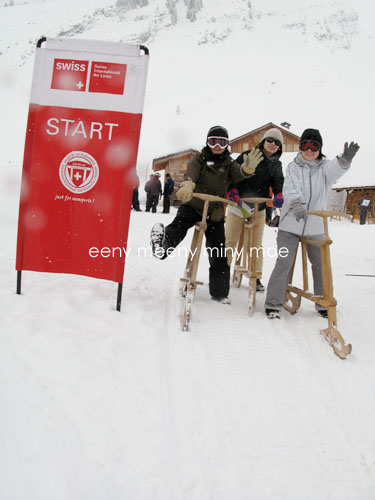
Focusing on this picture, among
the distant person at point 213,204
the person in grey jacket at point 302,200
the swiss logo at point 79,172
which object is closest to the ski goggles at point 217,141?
the distant person at point 213,204

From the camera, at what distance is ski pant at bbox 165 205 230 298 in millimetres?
3838

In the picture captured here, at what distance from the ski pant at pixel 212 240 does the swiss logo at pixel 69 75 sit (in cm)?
157

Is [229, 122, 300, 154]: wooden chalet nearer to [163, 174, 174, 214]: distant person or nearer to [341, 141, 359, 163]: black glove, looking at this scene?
[163, 174, 174, 214]: distant person

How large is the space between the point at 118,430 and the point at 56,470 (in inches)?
14.6

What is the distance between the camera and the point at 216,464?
1691mm

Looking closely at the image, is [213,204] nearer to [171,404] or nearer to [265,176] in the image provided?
[265,176]

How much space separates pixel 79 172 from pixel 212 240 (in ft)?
5.29

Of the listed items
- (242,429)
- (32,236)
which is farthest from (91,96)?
(242,429)

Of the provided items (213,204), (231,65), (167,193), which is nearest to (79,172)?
(213,204)

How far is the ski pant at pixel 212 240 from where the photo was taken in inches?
151

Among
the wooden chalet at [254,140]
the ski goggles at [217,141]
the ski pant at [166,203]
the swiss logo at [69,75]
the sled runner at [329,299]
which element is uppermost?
the wooden chalet at [254,140]

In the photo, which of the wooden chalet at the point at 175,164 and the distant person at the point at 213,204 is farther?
the wooden chalet at the point at 175,164

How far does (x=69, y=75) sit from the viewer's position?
9.91 ft

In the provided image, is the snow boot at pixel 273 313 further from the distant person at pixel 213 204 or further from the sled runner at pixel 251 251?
the distant person at pixel 213 204
